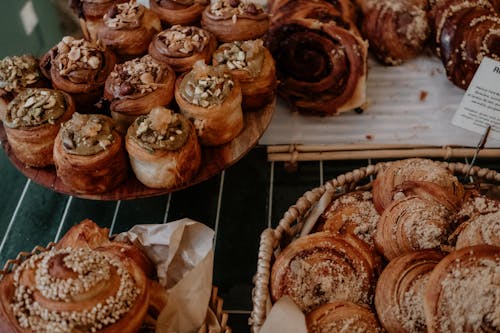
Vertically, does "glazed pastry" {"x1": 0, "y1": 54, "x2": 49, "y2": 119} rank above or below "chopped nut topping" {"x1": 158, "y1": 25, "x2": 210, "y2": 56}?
below

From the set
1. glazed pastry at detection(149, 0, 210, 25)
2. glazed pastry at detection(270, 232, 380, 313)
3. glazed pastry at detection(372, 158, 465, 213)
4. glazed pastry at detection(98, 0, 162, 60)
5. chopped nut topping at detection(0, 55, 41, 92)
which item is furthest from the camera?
glazed pastry at detection(149, 0, 210, 25)

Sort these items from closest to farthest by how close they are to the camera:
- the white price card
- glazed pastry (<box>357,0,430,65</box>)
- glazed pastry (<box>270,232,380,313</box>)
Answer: glazed pastry (<box>270,232,380,313</box>)
the white price card
glazed pastry (<box>357,0,430,65</box>)

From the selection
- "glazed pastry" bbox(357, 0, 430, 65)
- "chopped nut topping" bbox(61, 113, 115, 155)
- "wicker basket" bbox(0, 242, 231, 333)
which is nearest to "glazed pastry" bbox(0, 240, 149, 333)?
"wicker basket" bbox(0, 242, 231, 333)

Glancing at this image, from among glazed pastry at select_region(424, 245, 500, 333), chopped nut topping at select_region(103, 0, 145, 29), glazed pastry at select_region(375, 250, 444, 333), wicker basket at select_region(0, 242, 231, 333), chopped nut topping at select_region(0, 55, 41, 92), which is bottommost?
wicker basket at select_region(0, 242, 231, 333)

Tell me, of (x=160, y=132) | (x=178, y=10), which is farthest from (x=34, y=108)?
(x=178, y=10)

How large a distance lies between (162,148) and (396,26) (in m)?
1.39

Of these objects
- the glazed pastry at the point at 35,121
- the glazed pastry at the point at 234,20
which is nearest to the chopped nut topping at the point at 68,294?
the glazed pastry at the point at 35,121

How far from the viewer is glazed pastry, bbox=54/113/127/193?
5.73ft

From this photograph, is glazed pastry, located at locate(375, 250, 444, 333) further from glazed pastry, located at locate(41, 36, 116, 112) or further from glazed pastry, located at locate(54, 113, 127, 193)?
glazed pastry, located at locate(41, 36, 116, 112)

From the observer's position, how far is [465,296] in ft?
4.28

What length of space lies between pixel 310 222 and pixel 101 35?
1123 millimetres

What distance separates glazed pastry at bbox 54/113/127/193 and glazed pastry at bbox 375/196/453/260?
2.96 ft

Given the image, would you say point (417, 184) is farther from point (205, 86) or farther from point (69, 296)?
point (69, 296)

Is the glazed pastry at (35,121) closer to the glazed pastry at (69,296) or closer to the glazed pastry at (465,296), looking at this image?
the glazed pastry at (69,296)
